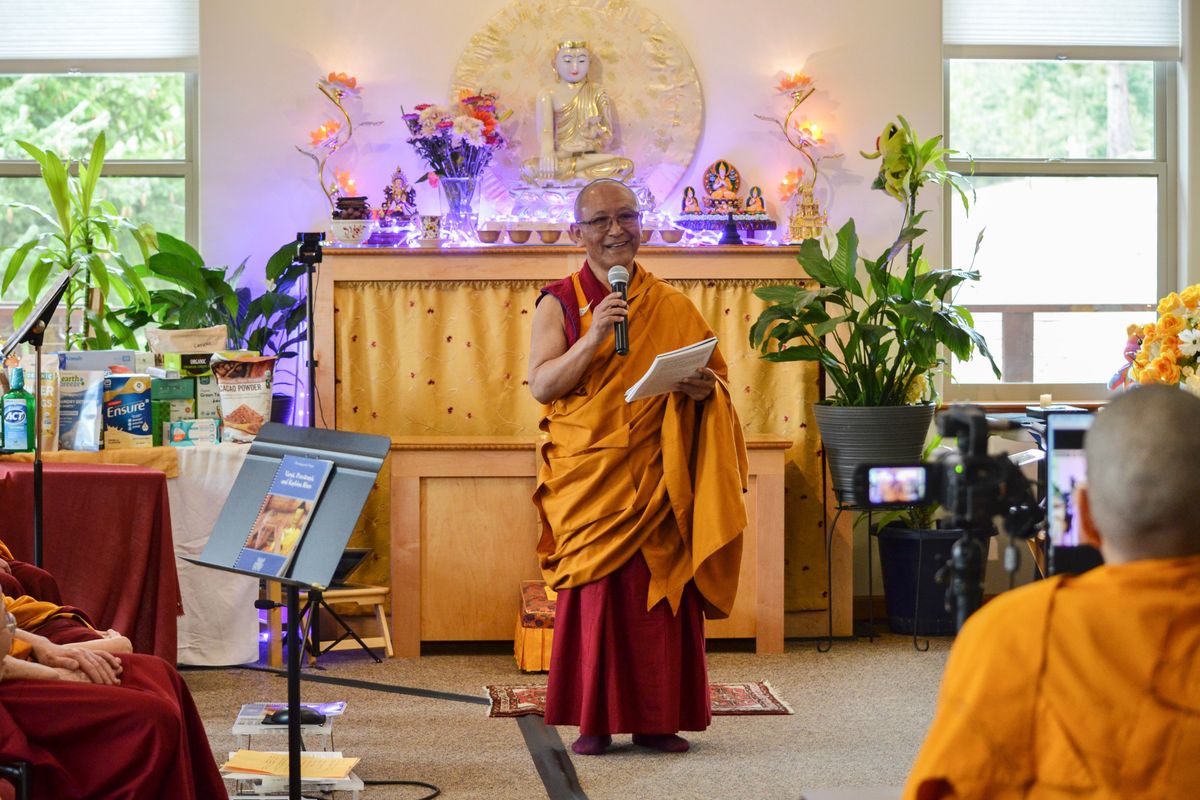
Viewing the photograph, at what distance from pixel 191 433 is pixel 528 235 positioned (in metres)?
1.60

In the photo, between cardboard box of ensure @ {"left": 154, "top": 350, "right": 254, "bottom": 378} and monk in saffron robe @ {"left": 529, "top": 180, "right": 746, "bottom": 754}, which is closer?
monk in saffron robe @ {"left": 529, "top": 180, "right": 746, "bottom": 754}

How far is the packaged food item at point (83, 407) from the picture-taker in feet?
14.9

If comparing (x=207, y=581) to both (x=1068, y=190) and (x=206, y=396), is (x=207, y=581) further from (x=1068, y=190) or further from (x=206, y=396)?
(x=1068, y=190)

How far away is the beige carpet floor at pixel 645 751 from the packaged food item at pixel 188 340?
1.18 metres

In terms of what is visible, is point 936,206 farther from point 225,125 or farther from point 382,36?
point 225,125

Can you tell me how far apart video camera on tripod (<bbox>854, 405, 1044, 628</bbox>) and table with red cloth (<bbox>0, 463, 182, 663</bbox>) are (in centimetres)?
323

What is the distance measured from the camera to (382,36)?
5738 millimetres

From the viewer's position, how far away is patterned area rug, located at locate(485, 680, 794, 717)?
4.25 meters

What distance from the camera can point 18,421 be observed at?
4.41 m

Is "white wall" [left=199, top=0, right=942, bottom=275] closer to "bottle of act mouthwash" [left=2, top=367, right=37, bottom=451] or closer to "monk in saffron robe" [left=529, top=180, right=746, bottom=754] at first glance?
"bottle of act mouthwash" [left=2, top=367, right=37, bottom=451]

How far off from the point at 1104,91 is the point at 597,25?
244 cm

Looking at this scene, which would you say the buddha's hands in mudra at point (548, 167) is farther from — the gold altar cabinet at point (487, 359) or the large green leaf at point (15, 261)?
the large green leaf at point (15, 261)

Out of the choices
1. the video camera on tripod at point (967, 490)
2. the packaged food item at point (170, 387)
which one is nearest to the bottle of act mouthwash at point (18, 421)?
the packaged food item at point (170, 387)

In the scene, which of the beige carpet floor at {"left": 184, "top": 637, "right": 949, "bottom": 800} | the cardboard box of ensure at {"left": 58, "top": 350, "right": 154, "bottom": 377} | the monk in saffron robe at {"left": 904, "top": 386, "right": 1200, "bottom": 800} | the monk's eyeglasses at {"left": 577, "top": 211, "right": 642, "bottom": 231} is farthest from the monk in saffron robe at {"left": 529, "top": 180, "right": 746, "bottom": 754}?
the monk in saffron robe at {"left": 904, "top": 386, "right": 1200, "bottom": 800}
